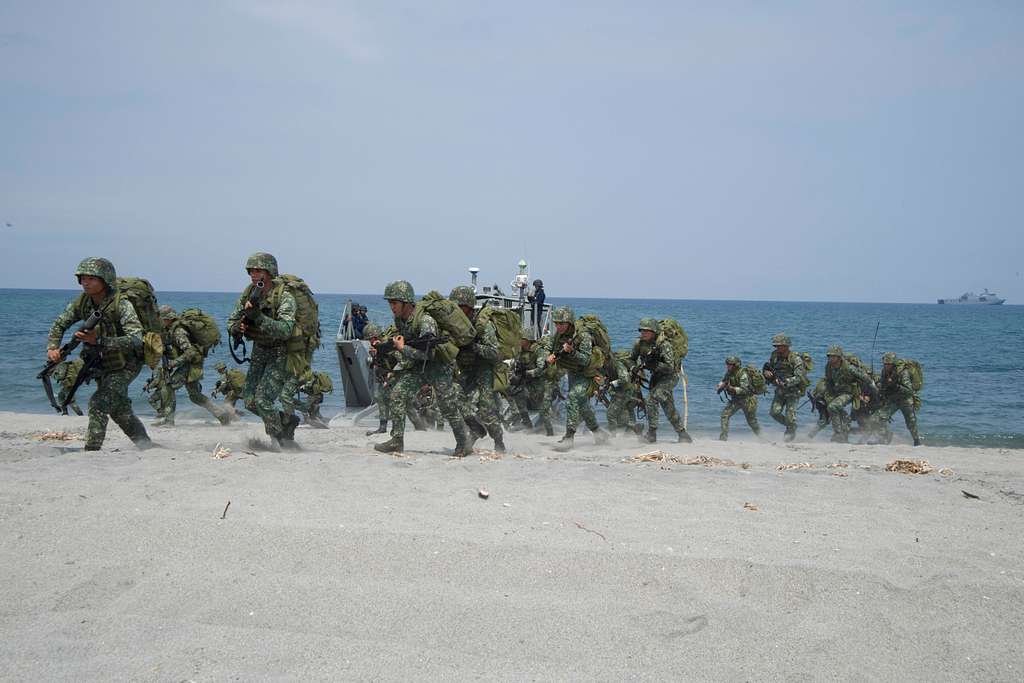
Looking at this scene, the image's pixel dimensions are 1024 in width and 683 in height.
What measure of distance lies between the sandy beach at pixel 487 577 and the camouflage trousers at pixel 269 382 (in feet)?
5.02

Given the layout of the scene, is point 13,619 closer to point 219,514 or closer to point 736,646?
point 219,514

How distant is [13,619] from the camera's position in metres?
4.36

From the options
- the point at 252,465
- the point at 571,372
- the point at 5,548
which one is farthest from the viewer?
the point at 571,372

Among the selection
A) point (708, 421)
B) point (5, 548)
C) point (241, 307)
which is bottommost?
point (708, 421)

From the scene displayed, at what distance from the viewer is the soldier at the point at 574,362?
10.9m

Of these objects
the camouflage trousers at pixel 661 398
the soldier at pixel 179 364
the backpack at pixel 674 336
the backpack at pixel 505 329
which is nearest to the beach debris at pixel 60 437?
the soldier at pixel 179 364

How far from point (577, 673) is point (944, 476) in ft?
20.2

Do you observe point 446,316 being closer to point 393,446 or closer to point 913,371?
point 393,446

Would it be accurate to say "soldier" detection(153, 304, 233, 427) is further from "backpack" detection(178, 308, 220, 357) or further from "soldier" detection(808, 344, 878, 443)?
"soldier" detection(808, 344, 878, 443)

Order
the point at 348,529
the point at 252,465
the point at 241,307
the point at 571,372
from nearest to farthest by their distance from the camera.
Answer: the point at 348,529, the point at 252,465, the point at 241,307, the point at 571,372

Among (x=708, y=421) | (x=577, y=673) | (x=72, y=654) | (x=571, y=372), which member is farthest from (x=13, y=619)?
(x=708, y=421)

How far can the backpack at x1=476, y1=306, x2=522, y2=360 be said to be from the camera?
32.1 ft

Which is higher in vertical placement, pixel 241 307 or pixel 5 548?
pixel 241 307

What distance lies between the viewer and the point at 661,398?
494 inches
